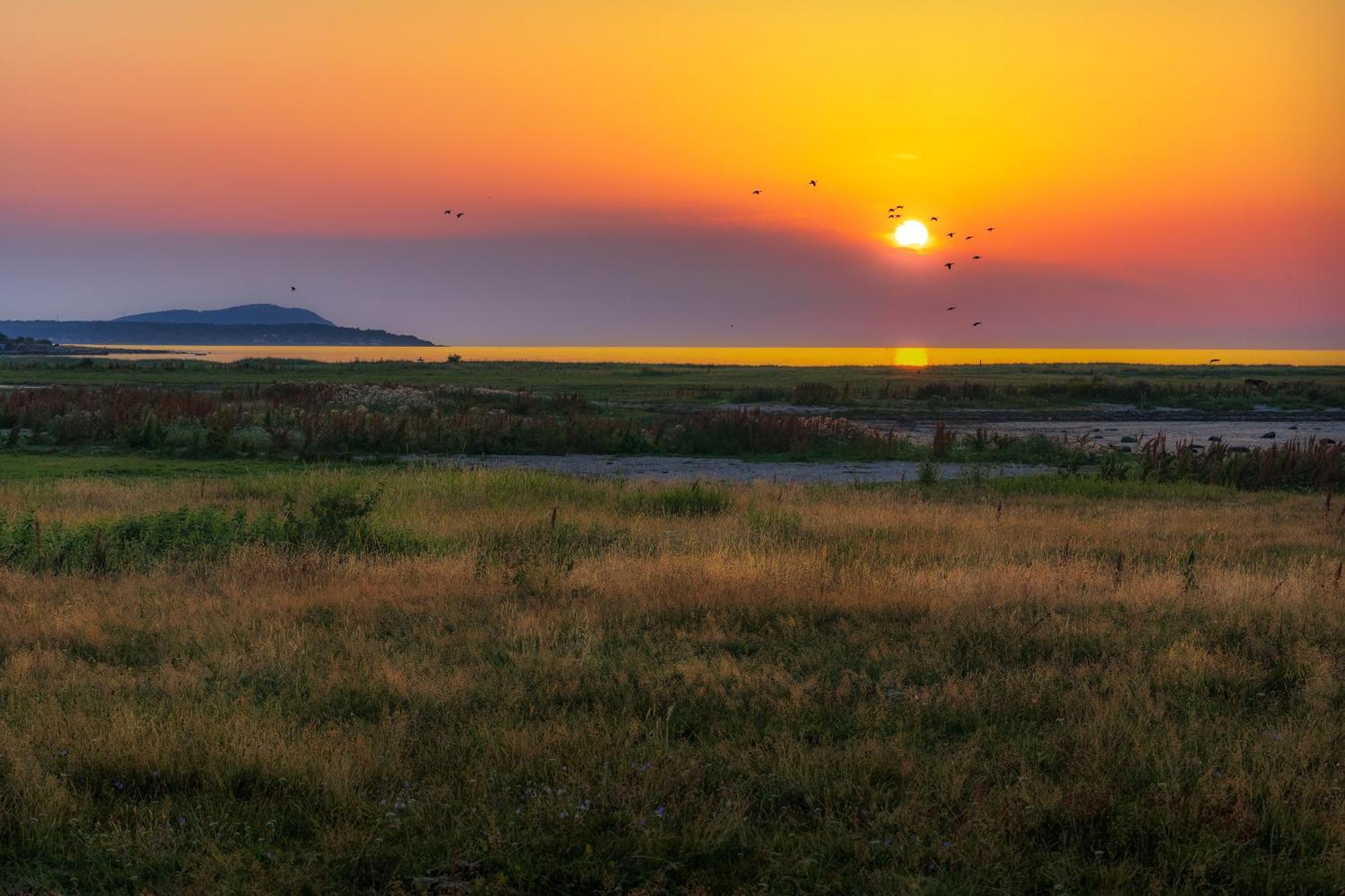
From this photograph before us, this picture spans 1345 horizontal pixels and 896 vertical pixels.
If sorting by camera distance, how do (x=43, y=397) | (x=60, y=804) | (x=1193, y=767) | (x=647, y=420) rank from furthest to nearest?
(x=647, y=420)
(x=43, y=397)
(x=1193, y=767)
(x=60, y=804)

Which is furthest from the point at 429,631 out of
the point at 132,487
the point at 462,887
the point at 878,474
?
the point at 878,474

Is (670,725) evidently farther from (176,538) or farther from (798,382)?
(798,382)

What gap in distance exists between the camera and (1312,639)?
27.3 ft

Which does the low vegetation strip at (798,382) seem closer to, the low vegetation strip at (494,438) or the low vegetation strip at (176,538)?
the low vegetation strip at (494,438)

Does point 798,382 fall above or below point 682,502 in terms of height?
above

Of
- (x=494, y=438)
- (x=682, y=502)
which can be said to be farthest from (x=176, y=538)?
(x=494, y=438)

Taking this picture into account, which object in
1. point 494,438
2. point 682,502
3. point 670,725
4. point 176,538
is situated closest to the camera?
point 670,725

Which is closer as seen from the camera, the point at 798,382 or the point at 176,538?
the point at 176,538

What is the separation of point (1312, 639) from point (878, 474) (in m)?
19.6

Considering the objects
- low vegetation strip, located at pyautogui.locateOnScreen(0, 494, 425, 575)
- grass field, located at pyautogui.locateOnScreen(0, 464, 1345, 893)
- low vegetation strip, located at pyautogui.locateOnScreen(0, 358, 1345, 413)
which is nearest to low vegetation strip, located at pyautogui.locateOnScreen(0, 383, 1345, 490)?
low vegetation strip, located at pyautogui.locateOnScreen(0, 494, 425, 575)

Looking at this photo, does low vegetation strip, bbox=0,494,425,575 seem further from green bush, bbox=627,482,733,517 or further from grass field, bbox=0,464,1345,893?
green bush, bbox=627,482,733,517

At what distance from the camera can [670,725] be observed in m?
6.31

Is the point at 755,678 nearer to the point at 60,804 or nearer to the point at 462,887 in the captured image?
the point at 462,887

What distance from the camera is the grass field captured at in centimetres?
471
